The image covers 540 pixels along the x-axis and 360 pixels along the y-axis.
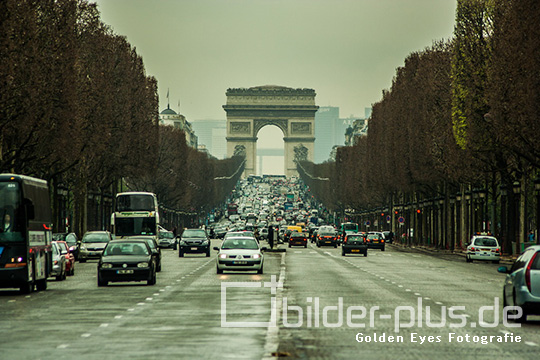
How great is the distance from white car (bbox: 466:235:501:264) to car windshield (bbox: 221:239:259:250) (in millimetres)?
20627

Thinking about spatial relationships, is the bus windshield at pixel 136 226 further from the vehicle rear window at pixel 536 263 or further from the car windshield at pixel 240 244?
the vehicle rear window at pixel 536 263

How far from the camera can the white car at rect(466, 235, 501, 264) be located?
6253 cm

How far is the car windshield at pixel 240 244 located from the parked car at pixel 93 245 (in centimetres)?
1866

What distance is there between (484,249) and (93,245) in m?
21.4

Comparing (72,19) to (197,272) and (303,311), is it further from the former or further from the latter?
(303,311)

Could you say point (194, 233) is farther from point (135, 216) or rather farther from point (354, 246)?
point (354, 246)

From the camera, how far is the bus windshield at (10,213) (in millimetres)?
32562

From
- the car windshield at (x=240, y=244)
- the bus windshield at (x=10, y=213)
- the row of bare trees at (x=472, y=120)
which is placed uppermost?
the row of bare trees at (x=472, y=120)

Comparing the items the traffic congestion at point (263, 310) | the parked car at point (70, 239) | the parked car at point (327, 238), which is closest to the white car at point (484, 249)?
the traffic congestion at point (263, 310)

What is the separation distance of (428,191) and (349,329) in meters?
80.3

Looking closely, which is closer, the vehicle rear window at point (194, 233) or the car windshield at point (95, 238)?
the car windshield at point (95, 238)

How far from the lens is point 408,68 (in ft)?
316

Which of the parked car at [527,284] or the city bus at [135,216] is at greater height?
the city bus at [135,216]

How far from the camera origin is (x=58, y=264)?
41625 millimetres
